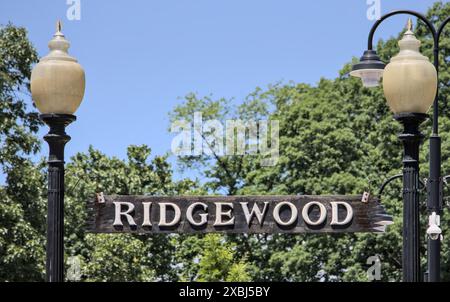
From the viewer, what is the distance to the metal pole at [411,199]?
11.7m

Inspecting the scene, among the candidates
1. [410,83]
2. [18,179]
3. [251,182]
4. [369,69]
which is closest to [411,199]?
[410,83]

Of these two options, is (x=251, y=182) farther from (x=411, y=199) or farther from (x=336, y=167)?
(x=411, y=199)

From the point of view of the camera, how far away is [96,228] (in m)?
13.5

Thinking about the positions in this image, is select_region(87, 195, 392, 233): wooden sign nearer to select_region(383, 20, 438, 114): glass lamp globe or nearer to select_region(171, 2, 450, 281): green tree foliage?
→ select_region(383, 20, 438, 114): glass lamp globe

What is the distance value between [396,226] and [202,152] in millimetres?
16680

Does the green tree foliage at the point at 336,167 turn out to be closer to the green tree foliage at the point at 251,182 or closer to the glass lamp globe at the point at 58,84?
the green tree foliage at the point at 251,182

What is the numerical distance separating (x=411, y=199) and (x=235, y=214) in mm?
2602

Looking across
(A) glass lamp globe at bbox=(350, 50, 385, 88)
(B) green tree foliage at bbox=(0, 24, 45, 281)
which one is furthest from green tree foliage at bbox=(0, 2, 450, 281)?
(A) glass lamp globe at bbox=(350, 50, 385, 88)

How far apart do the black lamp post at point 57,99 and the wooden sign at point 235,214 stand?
1706 mm

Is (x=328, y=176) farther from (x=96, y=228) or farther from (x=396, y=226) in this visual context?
(x=96, y=228)

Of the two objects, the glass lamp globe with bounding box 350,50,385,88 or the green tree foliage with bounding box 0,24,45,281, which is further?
the green tree foliage with bounding box 0,24,45,281

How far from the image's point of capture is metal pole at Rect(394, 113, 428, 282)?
11727 mm

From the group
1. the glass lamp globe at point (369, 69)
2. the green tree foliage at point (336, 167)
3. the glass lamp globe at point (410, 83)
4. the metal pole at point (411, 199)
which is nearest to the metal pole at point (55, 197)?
the glass lamp globe at point (410, 83)
